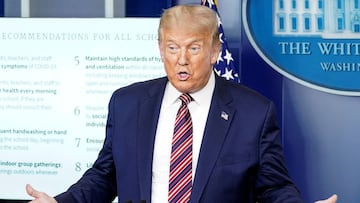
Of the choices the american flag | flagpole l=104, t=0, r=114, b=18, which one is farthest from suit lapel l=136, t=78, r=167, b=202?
flagpole l=104, t=0, r=114, b=18

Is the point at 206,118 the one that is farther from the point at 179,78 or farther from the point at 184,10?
the point at 184,10

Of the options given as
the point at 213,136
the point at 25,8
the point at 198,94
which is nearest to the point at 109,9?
the point at 25,8

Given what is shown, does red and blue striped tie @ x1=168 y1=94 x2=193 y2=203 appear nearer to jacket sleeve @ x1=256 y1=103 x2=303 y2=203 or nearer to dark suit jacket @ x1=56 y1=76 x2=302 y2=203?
dark suit jacket @ x1=56 y1=76 x2=302 y2=203

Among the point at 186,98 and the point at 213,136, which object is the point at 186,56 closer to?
the point at 186,98

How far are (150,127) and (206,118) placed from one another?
0.19m

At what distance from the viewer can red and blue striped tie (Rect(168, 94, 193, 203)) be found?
7.16 feet

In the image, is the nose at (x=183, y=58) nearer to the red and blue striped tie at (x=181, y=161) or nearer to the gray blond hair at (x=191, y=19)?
the gray blond hair at (x=191, y=19)

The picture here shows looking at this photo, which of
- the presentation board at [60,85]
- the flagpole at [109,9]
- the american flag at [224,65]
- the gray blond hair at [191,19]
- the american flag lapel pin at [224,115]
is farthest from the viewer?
the flagpole at [109,9]

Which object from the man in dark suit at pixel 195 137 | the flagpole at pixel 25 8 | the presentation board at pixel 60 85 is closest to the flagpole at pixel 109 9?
the presentation board at pixel 60 85

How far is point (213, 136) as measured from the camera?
2232mm

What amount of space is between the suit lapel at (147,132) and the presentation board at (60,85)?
1563 mm

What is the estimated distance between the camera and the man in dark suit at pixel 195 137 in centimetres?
219

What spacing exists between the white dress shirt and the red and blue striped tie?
24mm

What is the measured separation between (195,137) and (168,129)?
95 millimetres
